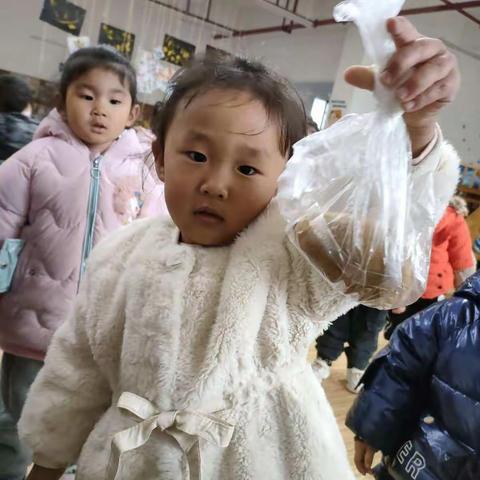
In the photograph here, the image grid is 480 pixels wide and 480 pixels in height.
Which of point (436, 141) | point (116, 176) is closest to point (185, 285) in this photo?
point (436, 141)

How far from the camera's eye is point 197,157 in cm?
70

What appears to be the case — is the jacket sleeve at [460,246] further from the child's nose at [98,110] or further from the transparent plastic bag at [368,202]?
the transparent plastic bag at [368,202]

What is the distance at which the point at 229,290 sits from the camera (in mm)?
648

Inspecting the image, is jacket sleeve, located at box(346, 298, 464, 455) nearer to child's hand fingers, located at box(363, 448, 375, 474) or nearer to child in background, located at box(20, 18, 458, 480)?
child's hand fingers, located at box(363, 448, 375, 474)

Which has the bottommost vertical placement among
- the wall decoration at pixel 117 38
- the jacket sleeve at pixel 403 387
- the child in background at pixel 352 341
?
the child in background at pixel 352 341

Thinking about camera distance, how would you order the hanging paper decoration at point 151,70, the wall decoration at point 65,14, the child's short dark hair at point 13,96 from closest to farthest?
1. the child's short dark hair at point 13,96
2. the wall decoration at point 65,14
3. the hanging paper decoration at point 151,70

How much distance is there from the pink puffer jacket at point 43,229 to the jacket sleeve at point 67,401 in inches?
20.1

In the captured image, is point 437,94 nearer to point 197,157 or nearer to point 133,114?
point 197,157

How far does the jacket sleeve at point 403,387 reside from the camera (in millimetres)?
1101

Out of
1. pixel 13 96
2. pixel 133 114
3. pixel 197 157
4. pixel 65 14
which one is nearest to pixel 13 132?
pixel 13 96

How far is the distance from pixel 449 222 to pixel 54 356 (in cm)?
239

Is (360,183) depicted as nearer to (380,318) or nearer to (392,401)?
(392,401)

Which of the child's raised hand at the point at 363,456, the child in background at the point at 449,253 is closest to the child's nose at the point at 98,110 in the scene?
the child's raised hand at the point at 363,456

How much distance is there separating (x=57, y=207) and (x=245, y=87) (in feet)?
2.53
